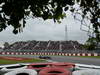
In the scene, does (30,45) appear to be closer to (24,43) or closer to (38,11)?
(24,43)

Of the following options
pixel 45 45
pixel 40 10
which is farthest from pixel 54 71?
pixel 45 45

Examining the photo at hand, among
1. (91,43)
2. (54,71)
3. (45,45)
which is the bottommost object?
(54,71)

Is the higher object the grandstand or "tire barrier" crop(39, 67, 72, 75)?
the grandstand

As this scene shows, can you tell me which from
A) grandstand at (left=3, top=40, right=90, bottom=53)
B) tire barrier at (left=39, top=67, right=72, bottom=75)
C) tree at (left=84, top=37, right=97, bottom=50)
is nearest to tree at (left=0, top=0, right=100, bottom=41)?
tree at (left=84, top=37, right=97, bottom=50)

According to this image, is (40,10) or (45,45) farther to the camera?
(45,45)

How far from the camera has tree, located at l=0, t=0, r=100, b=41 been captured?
3207mm

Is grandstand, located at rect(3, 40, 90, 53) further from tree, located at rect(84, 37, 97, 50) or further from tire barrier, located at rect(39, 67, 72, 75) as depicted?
tree, located at rect(84, 37, 97, 50)

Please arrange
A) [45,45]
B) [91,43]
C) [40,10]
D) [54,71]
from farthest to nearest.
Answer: [45,45] < [54,71] < [40,10] < [91,43]

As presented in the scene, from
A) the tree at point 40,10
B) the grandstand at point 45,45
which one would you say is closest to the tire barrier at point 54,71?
the tree at point 40,10

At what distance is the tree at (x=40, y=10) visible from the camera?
3.21 m

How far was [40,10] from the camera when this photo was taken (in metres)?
4.31

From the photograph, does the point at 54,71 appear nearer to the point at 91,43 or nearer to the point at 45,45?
the point at 91,43

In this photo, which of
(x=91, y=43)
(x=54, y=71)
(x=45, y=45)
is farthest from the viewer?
(x=45, y=45)

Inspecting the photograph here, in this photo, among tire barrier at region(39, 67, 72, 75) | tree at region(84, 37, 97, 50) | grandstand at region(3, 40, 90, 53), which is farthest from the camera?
grandstand at region(3, 40, 90, 53)
